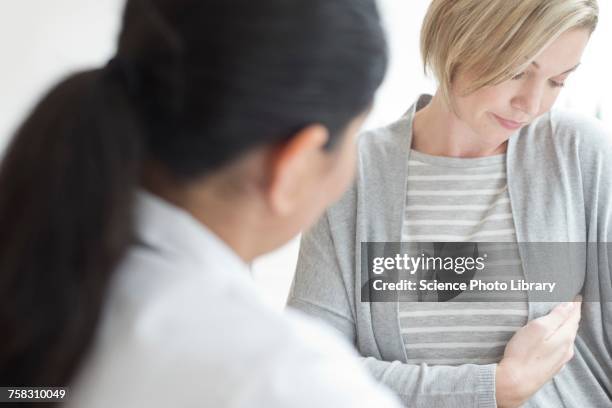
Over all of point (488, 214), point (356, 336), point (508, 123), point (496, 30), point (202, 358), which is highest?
point (202, 358)

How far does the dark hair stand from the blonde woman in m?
0.71

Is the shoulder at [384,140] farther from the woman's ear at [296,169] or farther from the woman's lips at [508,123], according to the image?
the woman's ear at [296,169]

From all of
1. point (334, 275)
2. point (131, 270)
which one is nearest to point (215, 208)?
point (131, 270)

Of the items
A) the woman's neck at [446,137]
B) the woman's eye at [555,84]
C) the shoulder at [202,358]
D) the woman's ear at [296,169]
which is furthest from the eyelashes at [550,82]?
the shoulder at [202,358]

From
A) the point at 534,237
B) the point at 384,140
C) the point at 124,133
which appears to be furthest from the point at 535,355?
the point at 124,133

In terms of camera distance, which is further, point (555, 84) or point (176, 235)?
point (555, 84)

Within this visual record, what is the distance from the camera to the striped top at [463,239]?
1275 mm

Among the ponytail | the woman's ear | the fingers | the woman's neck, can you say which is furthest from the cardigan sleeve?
the ponytail

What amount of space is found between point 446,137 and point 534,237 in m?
0.23

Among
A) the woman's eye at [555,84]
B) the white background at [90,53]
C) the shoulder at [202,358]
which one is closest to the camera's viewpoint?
the shoulder at [202,358]

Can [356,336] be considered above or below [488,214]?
below

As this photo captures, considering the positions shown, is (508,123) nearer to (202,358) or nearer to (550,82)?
(550,82)

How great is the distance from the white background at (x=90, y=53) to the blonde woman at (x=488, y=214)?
790 mm

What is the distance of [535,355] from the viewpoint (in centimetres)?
119
